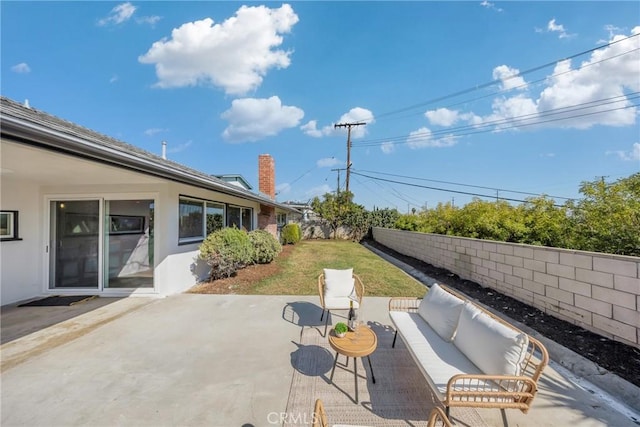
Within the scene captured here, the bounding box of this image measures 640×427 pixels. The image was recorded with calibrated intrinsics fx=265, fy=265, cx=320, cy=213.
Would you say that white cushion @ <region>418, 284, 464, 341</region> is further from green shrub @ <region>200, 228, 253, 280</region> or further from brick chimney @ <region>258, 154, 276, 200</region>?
brick chimney @ <region>258, 154, 276, 200</region>

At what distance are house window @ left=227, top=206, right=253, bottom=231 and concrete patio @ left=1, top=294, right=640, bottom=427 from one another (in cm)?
471

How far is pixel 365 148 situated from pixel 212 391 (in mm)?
24533

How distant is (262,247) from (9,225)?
19.1 ft

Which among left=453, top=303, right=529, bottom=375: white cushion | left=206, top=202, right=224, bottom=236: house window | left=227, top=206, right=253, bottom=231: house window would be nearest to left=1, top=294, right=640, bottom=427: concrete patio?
left=453, top=303, right=529, bottom=375: white cushion

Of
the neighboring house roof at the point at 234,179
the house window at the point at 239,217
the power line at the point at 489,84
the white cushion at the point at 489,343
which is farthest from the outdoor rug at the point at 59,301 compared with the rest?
the power line at the point at 489,84

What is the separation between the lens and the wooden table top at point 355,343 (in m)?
2.67

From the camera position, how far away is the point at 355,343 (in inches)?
112

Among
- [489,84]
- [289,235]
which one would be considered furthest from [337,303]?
[489,84]

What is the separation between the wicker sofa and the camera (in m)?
2.01

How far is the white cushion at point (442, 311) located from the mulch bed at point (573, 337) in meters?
1.79

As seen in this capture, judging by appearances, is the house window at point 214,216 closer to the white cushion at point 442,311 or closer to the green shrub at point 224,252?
the green shrub at point 224,252

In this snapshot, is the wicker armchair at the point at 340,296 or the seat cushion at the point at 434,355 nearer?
the seat cushion at the point at 434,355

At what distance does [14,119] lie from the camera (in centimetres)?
193

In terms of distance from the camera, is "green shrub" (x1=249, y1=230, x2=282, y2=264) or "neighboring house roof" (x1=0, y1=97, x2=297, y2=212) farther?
"green shrub" (x1=249, y1=230, x2=282, y2=264)
